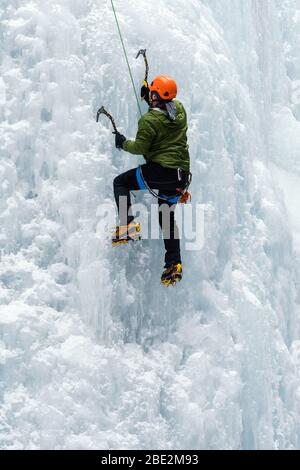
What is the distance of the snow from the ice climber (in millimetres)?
303

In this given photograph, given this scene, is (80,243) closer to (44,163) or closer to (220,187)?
(44,163)

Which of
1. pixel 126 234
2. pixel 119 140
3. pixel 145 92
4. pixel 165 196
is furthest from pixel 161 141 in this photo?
pixel 126 234

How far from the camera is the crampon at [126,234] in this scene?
5145mm

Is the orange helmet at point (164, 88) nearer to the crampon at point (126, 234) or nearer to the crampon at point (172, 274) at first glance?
the crampon at point (126, 234)

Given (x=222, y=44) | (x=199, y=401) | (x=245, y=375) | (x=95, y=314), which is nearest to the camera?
(x=95, y=314)

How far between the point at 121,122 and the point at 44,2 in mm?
1152

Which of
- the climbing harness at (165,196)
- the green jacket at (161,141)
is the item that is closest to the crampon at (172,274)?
the climbing harness at (165,196)

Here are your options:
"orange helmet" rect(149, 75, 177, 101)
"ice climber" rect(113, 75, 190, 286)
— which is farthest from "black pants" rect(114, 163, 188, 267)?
"orange helmet" rect(149, 75, 177, 101)

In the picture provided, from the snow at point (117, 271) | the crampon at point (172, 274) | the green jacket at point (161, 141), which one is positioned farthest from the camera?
the crampon at point (172, 274)

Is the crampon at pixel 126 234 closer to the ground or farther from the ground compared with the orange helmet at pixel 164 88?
closer to the ground

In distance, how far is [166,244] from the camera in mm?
5285
